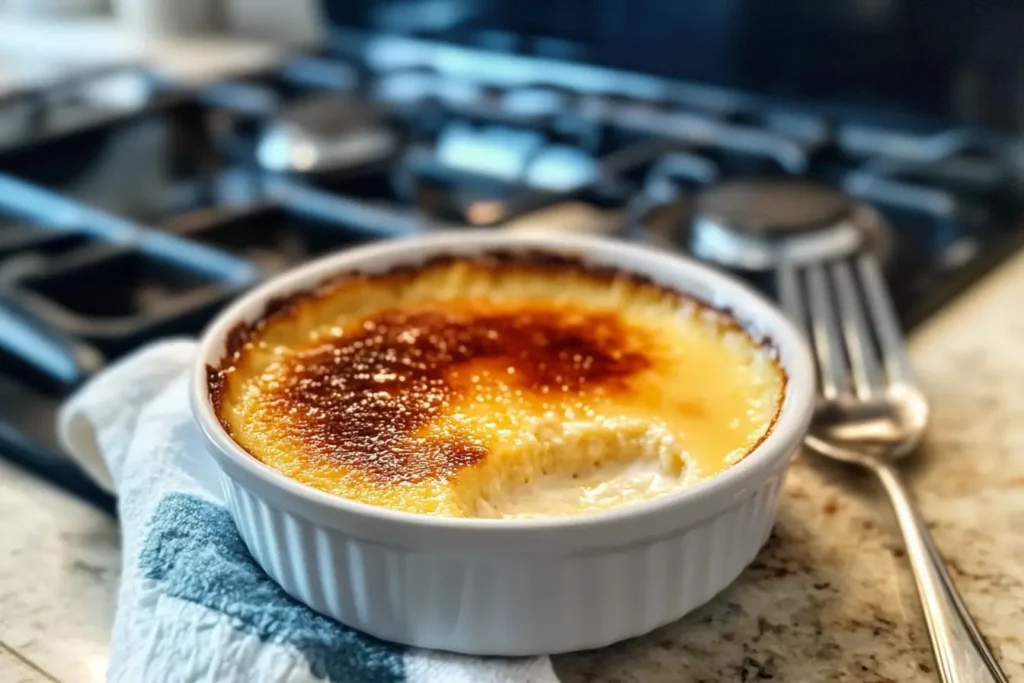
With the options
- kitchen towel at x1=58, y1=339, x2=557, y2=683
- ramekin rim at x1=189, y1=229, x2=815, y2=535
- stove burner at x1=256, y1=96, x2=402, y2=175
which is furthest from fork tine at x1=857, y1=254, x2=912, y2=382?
stove burner at x1=256, y1=96, x2=402, y2=175

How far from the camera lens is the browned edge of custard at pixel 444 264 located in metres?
0.50

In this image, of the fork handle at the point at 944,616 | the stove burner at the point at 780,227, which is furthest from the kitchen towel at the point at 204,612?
the stove burner at the point at 780,227

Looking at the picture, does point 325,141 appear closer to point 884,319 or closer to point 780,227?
point 780,227

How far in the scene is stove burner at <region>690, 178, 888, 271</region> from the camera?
0.74 m

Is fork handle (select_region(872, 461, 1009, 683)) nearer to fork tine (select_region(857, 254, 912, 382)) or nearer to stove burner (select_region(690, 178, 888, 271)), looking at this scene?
fork tine (select_region(857, 254, 912, 382))

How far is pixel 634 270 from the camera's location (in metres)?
0.60

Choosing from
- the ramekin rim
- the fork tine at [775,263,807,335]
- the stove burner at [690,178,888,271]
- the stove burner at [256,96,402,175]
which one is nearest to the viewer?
the ramekin rim

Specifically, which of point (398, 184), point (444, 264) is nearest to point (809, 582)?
point (444, 264)

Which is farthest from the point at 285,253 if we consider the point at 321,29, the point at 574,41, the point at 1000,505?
the point at 321,29

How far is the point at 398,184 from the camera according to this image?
0.95 meters

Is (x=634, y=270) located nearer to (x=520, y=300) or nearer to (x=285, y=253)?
(x=520, y=300)

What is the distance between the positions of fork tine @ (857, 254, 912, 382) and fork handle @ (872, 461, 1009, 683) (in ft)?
0.36

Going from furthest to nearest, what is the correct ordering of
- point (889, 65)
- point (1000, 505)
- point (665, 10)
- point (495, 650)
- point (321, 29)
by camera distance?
1. point (321, 29)
2. point (665, 10)
3. point (889, 65)
4. point (1000, 505)
5. point (495, 650)

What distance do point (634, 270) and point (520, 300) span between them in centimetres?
7
